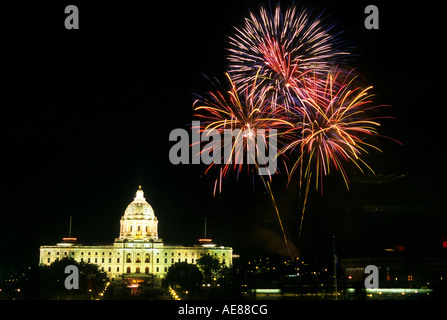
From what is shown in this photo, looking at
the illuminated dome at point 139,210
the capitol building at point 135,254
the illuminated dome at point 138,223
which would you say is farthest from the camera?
the illuminated dome at point 139,210

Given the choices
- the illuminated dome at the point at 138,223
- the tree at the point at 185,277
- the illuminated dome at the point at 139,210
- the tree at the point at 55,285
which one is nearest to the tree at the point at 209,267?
the tree at the point at 185,277

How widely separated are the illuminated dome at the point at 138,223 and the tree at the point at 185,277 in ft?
155

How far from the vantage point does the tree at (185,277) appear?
68.5 meters

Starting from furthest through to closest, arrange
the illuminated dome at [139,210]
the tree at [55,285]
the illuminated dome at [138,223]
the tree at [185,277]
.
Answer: the illuminated dome at [139,210] → the illuminated dome at [138,223] → the tree at [185,277] → the tree at [55,285]

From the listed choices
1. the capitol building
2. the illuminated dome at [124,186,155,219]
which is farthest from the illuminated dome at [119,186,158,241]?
the capitol building

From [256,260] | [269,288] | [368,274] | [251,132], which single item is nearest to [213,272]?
[256,260]

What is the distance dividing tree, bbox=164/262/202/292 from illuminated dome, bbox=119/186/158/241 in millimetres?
47354

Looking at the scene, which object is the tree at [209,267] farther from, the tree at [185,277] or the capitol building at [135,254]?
the capitol building at [135,254]

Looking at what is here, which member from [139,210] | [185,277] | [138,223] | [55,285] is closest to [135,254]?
[138,223]

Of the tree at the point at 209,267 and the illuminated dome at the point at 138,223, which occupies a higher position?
the illuminated dome at the point at 138,223

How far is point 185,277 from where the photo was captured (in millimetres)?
71250

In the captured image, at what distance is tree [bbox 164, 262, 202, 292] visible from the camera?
68.5 metres

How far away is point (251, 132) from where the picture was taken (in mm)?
30344
